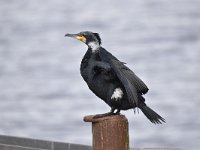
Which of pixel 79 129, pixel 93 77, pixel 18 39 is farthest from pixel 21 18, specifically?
pixel 93 77

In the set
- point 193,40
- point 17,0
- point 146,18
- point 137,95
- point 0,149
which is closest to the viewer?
point 137,95

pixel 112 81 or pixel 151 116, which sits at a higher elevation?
pixel 112 81

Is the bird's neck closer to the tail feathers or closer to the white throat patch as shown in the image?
the white throat patch

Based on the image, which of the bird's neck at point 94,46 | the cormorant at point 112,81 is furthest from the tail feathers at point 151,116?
the bird's neck at point 94,46

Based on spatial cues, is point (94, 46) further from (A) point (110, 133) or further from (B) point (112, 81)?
(A) point (110, 133)

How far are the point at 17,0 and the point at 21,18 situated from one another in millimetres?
4533

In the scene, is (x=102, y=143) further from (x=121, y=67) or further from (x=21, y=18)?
(x=21, y=18)

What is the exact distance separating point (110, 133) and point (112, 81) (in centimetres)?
60

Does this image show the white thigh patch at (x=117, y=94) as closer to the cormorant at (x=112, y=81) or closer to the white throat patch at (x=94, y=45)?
the cormorant at (x=112, y=81)

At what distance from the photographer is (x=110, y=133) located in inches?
230

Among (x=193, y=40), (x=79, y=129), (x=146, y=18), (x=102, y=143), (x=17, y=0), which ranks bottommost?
(x=102, y=143)

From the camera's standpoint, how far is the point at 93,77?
6.43m

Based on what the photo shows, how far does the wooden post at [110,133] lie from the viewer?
580 cm

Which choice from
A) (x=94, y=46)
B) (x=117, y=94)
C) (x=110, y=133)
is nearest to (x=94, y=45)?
(x=94, y=46)
